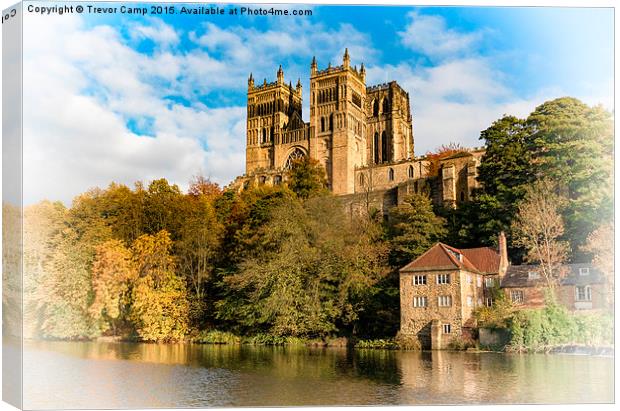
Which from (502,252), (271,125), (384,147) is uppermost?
(271,125)

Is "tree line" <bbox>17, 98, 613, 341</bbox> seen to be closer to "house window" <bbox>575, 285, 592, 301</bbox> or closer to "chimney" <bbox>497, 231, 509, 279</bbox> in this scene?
"chimney" <bbox>497, 231, 509, 279</bbox>

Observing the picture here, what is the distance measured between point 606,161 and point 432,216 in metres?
13.0

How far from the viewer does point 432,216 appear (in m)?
29.0

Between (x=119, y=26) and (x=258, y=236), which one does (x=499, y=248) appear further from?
(x=119, y=26)

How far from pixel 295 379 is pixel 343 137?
40.0 meters

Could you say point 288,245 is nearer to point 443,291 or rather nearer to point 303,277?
point 303,277

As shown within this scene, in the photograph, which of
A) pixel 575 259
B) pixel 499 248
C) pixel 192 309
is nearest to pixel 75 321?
pixel 192 309

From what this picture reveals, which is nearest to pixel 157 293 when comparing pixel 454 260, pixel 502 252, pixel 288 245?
pixel 288 245

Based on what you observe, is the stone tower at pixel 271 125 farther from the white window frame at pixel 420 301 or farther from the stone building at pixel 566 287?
the stone building at pixel 566 287

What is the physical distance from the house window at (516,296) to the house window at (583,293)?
6.12 m

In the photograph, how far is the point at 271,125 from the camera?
6406 centimetres

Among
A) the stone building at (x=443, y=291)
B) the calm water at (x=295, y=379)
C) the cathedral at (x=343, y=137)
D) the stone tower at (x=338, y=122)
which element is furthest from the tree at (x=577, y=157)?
the stone tower at (x=338, y=122)

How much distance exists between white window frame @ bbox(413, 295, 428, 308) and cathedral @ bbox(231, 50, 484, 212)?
1363cm

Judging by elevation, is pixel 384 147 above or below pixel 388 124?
below
